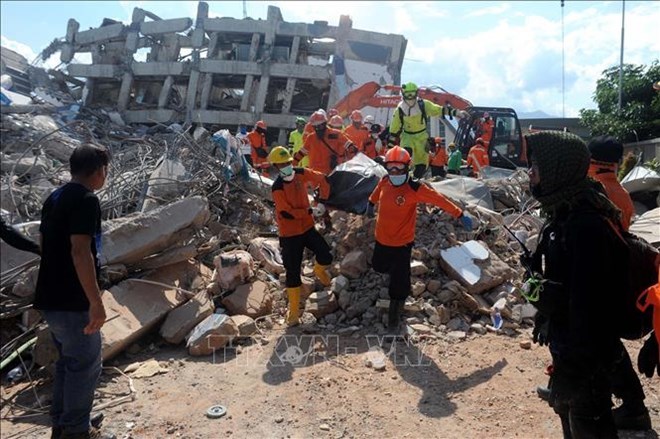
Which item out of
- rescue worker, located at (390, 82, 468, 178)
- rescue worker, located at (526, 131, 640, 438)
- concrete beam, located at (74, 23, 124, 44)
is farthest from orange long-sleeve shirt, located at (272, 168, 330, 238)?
concrete beam, located at (74, 23, 124, 44)

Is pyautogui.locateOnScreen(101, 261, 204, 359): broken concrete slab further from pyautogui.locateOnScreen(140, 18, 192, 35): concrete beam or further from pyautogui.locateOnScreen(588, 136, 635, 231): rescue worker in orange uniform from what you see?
pyautogui.locateOnScreen(140, 18, 192, 35): concrete beam

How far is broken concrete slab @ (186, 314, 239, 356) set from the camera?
4.28m

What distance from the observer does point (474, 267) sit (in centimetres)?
510

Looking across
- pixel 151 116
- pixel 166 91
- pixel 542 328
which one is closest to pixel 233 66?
pixel 166 91

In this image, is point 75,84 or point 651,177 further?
point 75,84

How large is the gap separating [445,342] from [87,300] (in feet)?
9.77

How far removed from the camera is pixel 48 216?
2695 mm

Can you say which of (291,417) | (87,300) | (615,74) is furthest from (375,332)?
(615,74)

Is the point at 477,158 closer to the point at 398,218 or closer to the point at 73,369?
the point at 398,218

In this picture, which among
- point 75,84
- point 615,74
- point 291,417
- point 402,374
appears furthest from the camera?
point 75,84

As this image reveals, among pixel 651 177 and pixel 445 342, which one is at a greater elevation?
pixel 651 177

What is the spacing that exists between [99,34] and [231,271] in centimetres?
1836

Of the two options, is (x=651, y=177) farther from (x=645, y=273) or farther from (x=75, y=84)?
(x=75, y=84)

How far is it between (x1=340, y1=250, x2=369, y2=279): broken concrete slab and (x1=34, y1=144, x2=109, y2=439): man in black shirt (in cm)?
281
